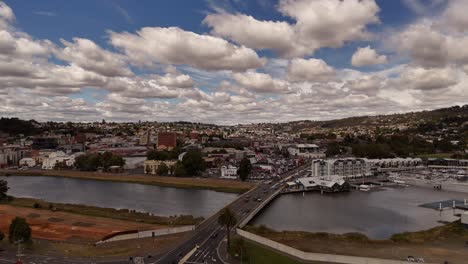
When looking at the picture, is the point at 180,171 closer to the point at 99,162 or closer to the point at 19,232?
the point at 99,162

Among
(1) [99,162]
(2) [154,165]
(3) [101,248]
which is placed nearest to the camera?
(3) [101,248]

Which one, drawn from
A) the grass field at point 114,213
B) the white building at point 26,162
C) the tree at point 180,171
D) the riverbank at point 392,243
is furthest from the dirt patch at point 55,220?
the white building at point 26,162

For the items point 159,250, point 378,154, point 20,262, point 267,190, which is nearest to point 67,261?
point 20,262

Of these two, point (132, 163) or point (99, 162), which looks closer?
point (99, 162)

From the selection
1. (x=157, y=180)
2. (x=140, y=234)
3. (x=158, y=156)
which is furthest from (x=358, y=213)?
(x=158, y=156)

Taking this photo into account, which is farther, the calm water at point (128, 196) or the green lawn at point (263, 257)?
the calm water at point (128, 196)

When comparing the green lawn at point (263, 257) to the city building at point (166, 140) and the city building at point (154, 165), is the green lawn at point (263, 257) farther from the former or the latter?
the city building at point (166, 140)

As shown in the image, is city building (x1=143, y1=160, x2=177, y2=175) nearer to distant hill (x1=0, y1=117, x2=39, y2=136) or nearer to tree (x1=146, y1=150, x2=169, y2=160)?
tree (x1=146, y1=150, x2=169, y2=160)
